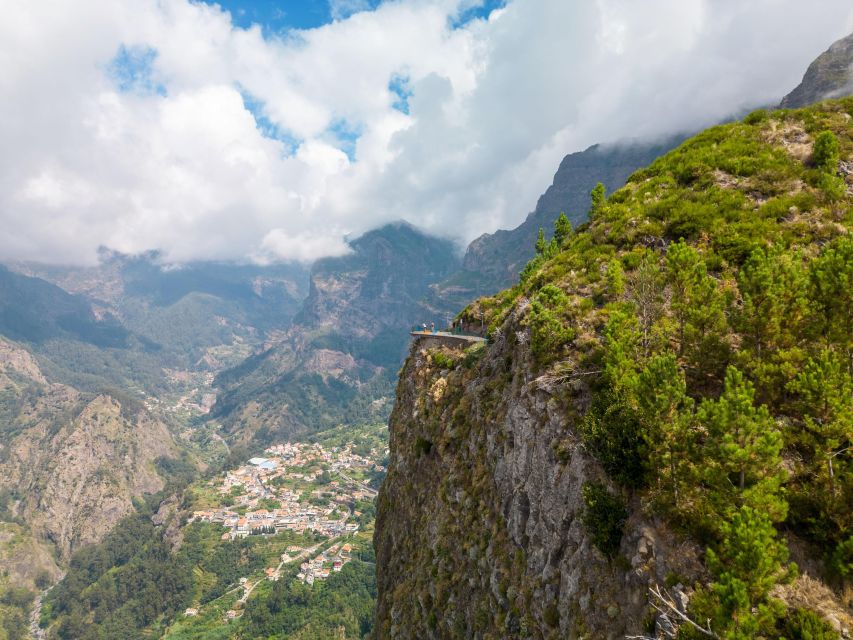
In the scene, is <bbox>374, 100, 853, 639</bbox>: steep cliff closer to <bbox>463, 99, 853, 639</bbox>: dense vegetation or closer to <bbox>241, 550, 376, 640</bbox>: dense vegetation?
<bbox>463, 99, 853, 639</bbox>: dense vegetation

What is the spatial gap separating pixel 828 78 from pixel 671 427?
6398 inches

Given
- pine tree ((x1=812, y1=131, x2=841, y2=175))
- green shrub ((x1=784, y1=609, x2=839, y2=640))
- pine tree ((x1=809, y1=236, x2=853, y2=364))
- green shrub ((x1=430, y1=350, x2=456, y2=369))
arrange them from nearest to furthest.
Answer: green shrub ((x1=784, y1=609, x2=839, y2=640)) < pine tree ((x1=809, y1=236, x2=853, y2=364)) < pine tree ((x1=812, y1=131, x2=841, y2=175)) < green shrub ((x1=430, y1=350, x2=456, y2=369))

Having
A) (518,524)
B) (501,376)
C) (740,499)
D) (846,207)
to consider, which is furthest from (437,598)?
(846,207)

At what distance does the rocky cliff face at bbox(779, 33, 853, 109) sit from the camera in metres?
109

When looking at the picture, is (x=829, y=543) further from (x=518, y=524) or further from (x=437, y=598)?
(x=437, y=598)

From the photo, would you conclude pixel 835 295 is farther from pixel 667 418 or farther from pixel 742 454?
pixel 742 454

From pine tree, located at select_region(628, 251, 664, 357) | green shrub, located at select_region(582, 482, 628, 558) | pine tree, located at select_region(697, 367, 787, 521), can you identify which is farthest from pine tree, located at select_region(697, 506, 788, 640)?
pine tree, located at select_region(628, 251, 664, 357)

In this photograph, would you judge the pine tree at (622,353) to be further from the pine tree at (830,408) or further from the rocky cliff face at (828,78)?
the rocky cliff face at (828,78)

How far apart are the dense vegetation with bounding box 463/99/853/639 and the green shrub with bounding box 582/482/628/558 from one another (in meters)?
0.07

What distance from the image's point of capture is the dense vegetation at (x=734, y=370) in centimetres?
1166

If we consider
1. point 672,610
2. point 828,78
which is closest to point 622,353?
point 672,610

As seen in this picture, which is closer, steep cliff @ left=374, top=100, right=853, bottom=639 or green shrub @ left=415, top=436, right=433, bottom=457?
steep cliff @ left=374, top=100, right=853, bottom=639

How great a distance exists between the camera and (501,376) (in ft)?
95.8

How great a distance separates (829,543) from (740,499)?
280 centimetres
